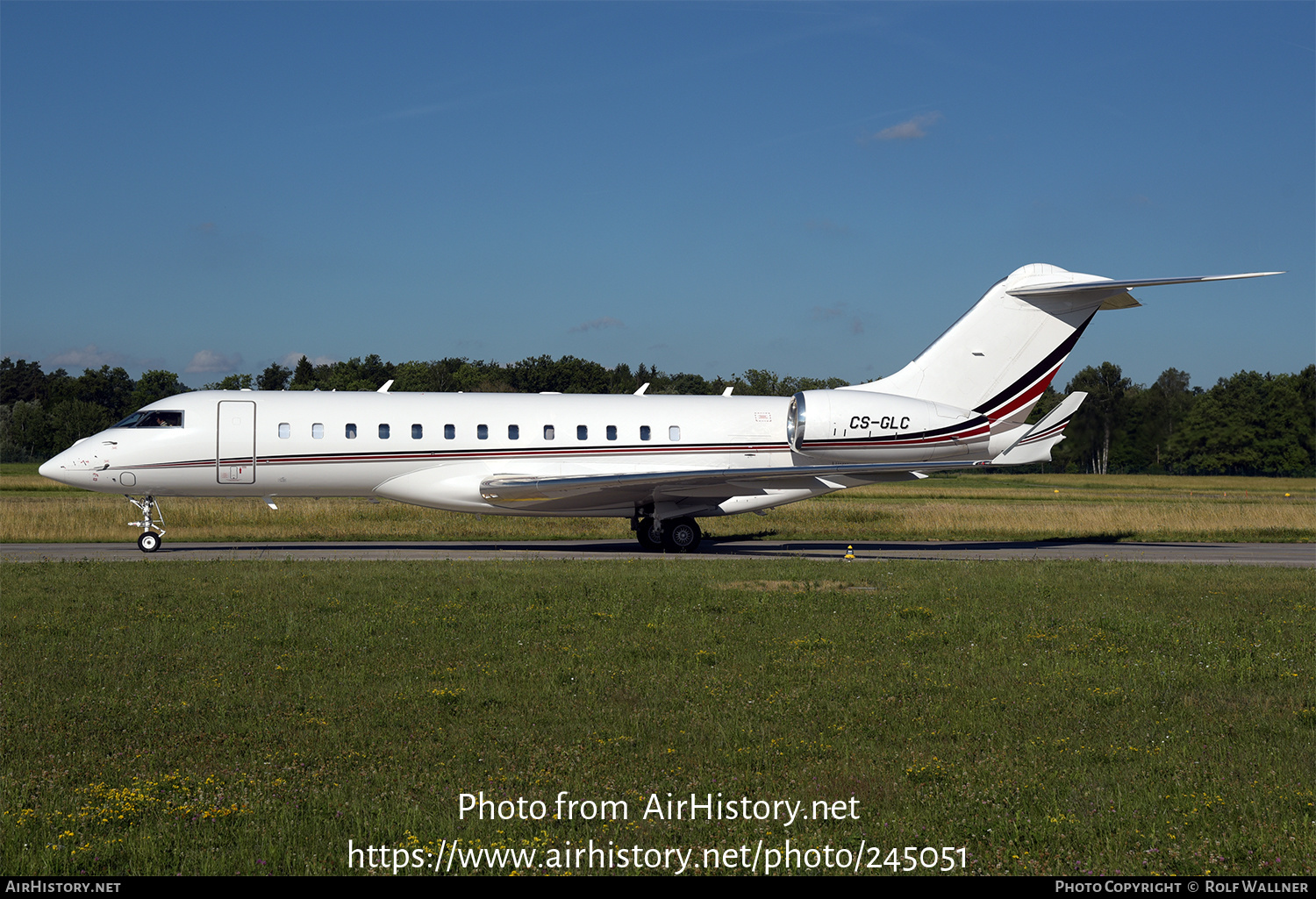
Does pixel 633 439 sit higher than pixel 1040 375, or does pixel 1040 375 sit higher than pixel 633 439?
pixel 1040 375

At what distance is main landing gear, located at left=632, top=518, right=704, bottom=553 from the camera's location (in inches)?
926

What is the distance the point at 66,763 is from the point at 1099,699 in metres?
7.99

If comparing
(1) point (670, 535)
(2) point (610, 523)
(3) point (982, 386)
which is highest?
(3) point (982, 386)

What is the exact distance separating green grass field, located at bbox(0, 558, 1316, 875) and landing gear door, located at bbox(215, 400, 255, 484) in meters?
7.35

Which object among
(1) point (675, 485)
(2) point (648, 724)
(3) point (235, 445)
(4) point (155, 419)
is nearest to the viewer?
(2) point (648, 724)

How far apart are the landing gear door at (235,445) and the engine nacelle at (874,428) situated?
38.2 ft

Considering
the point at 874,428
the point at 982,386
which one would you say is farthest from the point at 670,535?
the point at 982,386

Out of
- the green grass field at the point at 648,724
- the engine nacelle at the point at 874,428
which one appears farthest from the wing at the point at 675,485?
the green grass field at the point at 648,724

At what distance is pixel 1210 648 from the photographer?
11227mm

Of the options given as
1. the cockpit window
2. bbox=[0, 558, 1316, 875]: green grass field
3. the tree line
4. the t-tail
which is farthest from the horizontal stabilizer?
the tree line

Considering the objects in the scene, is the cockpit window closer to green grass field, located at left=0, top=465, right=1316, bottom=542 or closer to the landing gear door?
the landing gear door

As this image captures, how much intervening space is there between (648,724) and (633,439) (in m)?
15.5

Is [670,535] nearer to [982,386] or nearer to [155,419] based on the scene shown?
[982,386]

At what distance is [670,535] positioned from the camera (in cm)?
2358
